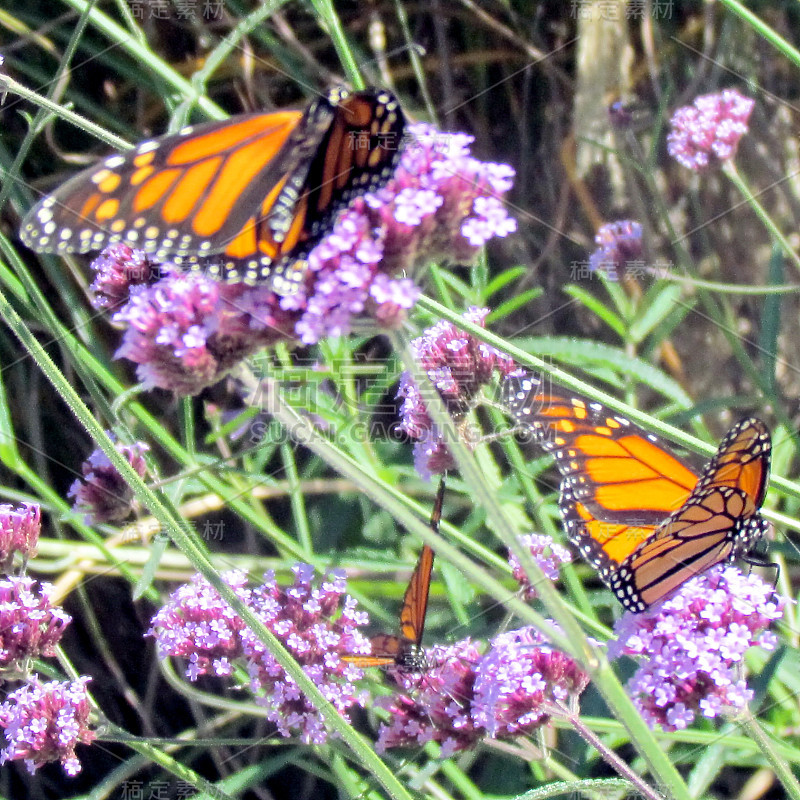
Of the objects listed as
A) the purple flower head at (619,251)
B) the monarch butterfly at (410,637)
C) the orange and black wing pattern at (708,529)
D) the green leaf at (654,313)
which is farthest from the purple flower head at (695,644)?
the purple flower head at (619,251)

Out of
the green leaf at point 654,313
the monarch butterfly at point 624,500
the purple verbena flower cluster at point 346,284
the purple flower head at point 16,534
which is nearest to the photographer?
the purple verbena flower cluster at point 346,284

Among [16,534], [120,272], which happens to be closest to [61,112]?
[120,272]

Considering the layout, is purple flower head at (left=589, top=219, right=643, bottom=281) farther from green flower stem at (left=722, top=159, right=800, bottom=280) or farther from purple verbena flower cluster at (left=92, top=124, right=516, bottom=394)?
purple verbena flower cluster at (left=92, top=124, right=516, bottom=394)

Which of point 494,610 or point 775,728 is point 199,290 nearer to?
point 494,610

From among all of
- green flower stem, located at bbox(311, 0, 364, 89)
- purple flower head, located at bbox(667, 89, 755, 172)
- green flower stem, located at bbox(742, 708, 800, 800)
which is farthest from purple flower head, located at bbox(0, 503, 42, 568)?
purple flower head, located at bbox(667, 89, 755, 172)

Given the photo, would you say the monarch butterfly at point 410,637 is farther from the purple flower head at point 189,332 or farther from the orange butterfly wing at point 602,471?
the purple flower head at point 189,332

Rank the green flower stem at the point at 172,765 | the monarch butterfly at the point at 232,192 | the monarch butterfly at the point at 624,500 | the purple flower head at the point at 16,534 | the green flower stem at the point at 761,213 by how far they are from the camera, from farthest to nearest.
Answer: the green flower stem at the point at 761,213 → the purple flower head at the point at 16,534 → the green flower stem at the point at 172,765 → the monarch butterfly at the point at 624,500 → the monarch butterfly at the point at 232,192

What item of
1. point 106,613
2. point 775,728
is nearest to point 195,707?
point 106,613
